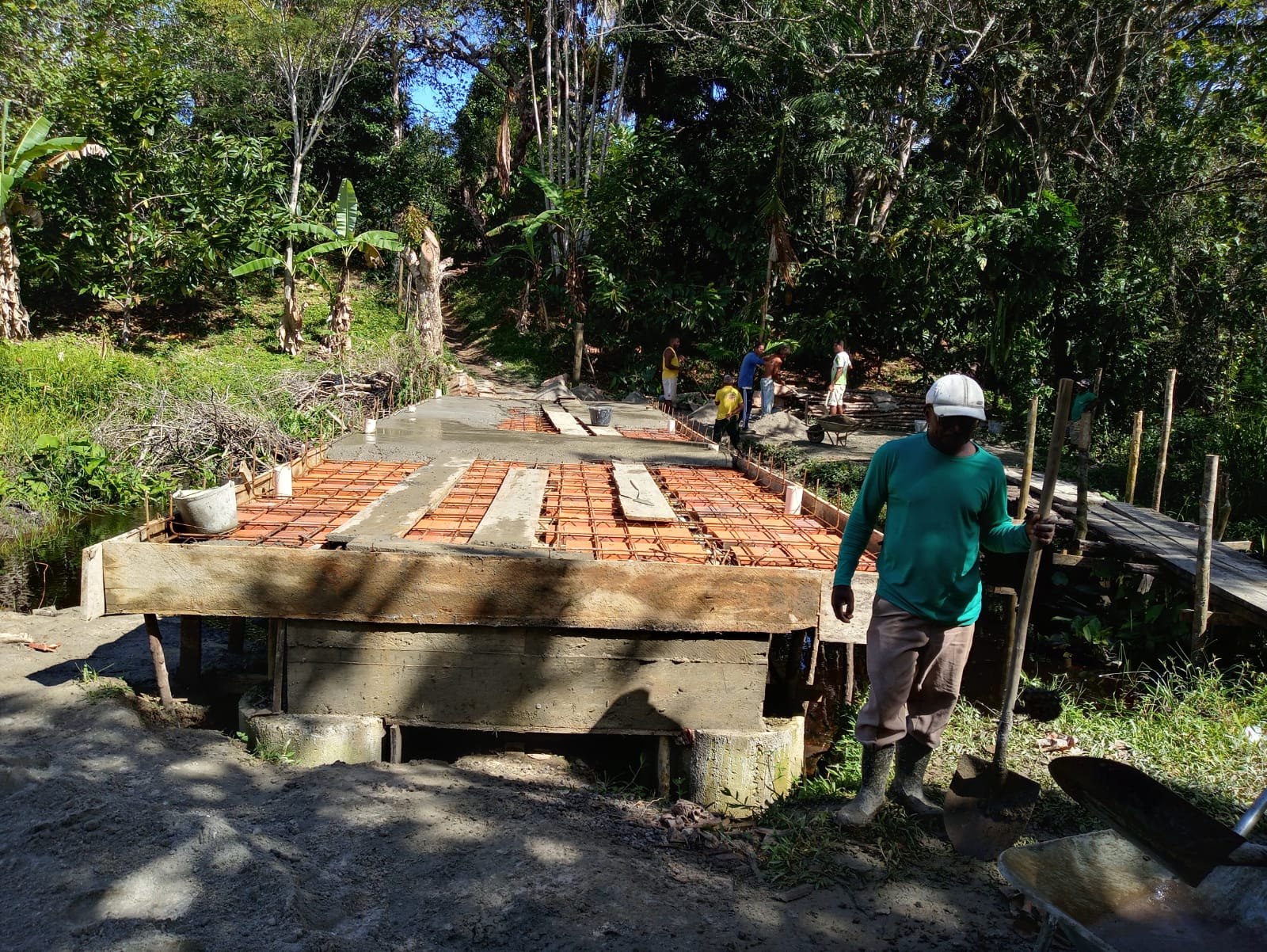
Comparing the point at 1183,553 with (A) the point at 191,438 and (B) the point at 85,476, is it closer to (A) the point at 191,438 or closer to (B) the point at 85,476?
(A) the point at 191,438

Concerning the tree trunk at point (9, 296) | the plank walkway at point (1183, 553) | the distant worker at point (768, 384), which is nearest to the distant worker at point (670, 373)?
the distant worker at point (768, 384)

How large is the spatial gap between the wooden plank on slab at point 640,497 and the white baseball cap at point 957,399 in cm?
239

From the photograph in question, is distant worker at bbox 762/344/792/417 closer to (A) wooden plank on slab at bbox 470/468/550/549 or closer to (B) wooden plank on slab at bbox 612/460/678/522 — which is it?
(B) wooden plank on slab at bbox 612/460/678/522

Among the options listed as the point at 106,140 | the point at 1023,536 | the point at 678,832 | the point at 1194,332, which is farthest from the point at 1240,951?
the point at 106,140

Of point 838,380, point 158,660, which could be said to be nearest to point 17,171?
point 158,660

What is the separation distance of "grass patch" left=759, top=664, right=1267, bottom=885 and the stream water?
655cm

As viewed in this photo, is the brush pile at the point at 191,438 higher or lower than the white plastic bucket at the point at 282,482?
lower

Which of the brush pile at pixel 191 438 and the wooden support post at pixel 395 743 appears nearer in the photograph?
the wooden support post at pixel 395 743

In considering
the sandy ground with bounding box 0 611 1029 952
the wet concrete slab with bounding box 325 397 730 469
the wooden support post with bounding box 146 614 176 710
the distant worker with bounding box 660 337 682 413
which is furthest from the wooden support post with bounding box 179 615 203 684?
the distant worker with bounding box 660 337 682 413

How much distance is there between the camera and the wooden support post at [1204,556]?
17.0 ft

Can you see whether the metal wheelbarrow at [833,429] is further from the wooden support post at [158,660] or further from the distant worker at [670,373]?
the wooden support post at [158,660]

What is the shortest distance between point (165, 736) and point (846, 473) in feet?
27.6

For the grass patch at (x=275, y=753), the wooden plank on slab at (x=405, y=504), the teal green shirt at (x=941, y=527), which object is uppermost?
the teal green shirt at (x=941, y=527)

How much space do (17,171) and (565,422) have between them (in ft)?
35.8
